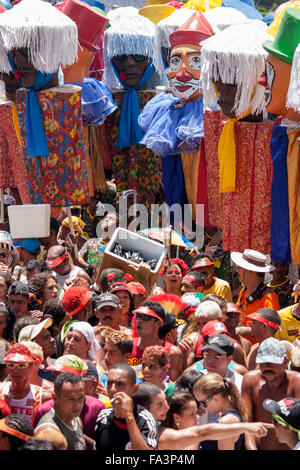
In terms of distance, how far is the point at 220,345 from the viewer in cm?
504

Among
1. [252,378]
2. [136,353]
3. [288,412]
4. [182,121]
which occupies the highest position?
[182,121]

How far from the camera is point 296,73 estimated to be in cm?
639

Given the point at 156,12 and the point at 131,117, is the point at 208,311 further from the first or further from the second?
the point at 156,12

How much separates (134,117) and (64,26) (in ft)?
4.76

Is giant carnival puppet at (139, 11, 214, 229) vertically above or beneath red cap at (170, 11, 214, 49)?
beneath

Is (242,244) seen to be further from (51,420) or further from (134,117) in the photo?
(51,420)

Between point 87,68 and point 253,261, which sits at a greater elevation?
point 87,68

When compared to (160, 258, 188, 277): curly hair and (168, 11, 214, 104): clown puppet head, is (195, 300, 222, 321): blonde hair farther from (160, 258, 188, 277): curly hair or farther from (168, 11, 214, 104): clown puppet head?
(168, 11, 214, 104): clown puppet head

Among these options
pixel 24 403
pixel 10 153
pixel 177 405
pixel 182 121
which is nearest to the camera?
pixel 177 405

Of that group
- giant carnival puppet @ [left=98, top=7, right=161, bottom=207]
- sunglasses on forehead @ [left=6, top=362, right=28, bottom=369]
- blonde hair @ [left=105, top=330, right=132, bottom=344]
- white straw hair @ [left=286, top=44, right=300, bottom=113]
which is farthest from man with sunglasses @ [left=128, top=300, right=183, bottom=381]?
giant carnival puppet @ [left=98, top=7, right=161, bottom=207]

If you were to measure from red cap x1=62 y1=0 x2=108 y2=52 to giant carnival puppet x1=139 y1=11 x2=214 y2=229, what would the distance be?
0.92 metres

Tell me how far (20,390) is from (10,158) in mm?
4633

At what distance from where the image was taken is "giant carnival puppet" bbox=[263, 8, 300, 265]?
670 cm

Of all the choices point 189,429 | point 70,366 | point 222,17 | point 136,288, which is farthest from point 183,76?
point 189,429
